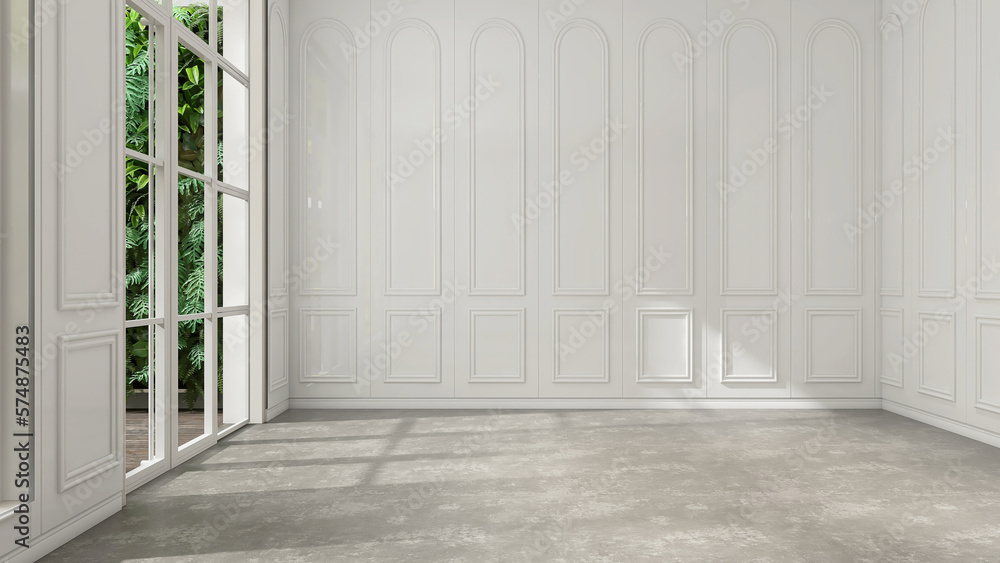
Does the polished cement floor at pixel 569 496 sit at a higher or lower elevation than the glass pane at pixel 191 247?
lower

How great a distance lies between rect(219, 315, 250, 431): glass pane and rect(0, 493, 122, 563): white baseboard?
1.83 m

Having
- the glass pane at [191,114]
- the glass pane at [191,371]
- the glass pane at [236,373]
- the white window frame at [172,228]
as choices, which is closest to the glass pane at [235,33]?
the white window frame at [172,228]

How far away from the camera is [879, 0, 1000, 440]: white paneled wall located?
15.0 feet

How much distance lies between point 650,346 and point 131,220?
4616mm

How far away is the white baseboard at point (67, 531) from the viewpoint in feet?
8.43

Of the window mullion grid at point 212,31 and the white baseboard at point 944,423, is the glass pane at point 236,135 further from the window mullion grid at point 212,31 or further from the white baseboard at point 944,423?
the white baseboard at point 944,423

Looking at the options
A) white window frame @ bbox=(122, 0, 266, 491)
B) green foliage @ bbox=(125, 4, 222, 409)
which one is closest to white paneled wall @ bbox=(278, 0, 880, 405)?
green foliage @ bbox=(125, 4, 222, 409)

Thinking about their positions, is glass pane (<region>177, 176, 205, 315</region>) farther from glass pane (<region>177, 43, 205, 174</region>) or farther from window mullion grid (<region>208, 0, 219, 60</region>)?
window mullion grid (<region>208, 0, 219, 60</region>)

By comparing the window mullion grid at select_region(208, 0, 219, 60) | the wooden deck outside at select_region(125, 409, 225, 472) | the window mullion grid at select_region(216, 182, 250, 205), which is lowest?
the wooden deck outside at select_region(125, 409, 225, 472)

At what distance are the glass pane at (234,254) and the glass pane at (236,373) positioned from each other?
0.18m

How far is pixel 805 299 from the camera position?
18.9 feet

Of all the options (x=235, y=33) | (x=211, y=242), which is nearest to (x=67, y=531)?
(x=211, y=242)

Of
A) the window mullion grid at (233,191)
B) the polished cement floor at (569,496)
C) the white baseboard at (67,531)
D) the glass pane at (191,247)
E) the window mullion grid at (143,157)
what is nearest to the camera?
the white baseboard at (67,531)

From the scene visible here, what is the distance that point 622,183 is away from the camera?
18.9 ft
